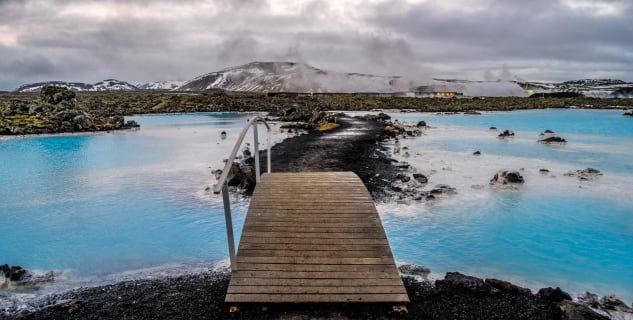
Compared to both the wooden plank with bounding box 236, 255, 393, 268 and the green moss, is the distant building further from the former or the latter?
the wooden plank with bounding box 236, 255, 393, 268

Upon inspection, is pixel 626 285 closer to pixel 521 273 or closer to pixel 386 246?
pixel 521 273

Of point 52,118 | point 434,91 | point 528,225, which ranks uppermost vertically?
point 434,91

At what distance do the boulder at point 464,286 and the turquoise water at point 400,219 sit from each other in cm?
144

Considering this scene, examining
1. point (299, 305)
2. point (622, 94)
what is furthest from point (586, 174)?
point (622, 94)

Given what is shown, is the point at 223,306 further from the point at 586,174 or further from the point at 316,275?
the point at 586,174

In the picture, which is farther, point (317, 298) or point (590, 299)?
point (590, 299)

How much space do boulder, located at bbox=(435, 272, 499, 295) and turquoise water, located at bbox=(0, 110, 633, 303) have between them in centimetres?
144

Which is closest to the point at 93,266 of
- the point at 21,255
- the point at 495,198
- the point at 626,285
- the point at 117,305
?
the point at 21,255

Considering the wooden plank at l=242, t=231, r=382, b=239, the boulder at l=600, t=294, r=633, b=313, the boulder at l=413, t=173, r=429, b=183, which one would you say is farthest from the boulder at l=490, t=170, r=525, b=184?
the wooden plank at l=242, t=231, r=382, b=239

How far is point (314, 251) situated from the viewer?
6.32 meters

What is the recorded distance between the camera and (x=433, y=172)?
676 inches

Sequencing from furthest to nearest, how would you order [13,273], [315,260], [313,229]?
[13,273] < [313,229] < [315,260]

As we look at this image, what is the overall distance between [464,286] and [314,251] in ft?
8.34

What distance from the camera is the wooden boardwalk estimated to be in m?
5.59
